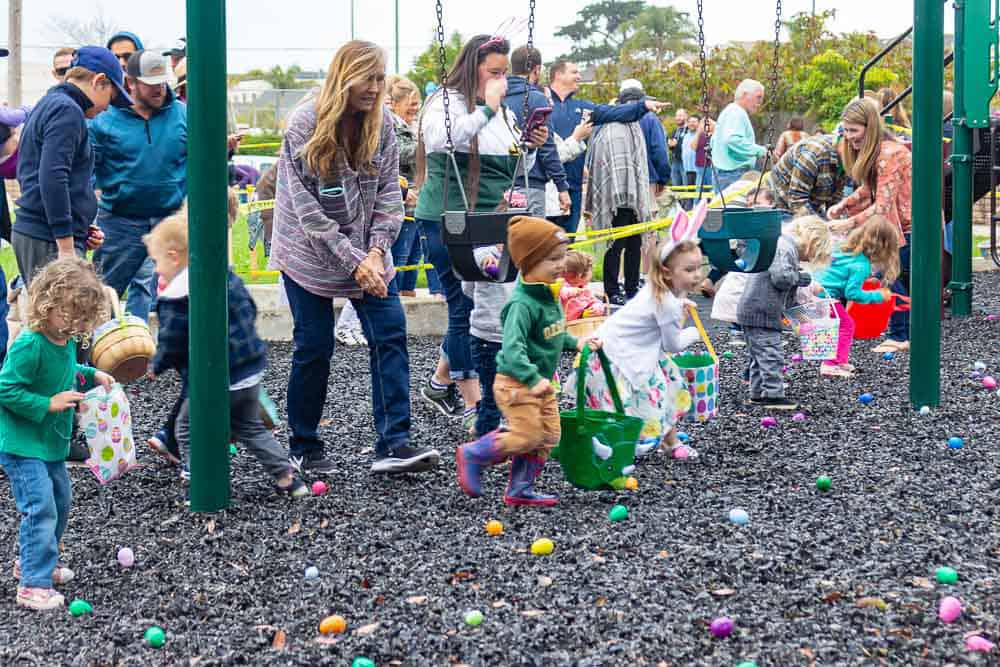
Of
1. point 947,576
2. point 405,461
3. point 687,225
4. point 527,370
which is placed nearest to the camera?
point 947,576

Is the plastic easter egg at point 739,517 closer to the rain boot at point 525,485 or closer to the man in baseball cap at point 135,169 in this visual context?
the rain boot at point 525,485

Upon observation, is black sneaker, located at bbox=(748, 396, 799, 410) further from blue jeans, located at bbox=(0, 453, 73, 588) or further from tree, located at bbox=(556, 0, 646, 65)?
tree, located at bbox=(556, 0, 646, 65)

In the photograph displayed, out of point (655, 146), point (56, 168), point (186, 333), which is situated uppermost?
point (655, 146)

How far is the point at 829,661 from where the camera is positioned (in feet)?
11.2

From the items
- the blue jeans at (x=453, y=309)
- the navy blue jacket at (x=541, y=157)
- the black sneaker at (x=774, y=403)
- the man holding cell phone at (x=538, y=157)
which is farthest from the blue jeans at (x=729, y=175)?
the blue jeans at (x=453, y=309)

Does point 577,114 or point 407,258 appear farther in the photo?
point 407,258

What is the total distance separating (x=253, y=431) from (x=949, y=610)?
275 centimetres

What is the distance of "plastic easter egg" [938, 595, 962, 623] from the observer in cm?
365

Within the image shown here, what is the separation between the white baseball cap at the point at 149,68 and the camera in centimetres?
681

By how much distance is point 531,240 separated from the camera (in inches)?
194

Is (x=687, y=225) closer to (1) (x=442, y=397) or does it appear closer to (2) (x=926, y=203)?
(2) (x=926, y=203)

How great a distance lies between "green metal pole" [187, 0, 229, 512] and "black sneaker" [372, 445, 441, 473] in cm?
77

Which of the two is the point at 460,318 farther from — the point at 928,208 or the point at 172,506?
the point at 928,208

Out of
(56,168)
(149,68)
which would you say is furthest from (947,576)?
(149,68)
